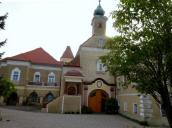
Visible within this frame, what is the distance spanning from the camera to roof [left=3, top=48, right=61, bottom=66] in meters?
36.5

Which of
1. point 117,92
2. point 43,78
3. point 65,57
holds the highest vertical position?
point 65,57

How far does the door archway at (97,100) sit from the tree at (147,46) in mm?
20608

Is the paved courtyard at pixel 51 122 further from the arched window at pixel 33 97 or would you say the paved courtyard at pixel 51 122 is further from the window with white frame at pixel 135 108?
the arched window at pixel 33 97

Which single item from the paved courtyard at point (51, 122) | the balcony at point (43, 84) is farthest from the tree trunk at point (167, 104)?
the balcony at point (43, 84)

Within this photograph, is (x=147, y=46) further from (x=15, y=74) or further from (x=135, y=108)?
(x=15, y=74)

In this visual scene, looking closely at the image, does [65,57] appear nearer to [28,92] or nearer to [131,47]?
[28,92]

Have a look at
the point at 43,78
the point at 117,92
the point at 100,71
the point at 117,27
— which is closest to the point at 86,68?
the point at 100,71

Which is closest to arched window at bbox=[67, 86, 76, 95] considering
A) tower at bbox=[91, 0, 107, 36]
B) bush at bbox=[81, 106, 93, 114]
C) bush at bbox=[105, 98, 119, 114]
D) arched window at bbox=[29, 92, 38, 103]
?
bush at bbox=[81, 106, 93, 114]

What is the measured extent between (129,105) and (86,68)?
940 centimetres

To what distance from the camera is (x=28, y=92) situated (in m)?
35.7

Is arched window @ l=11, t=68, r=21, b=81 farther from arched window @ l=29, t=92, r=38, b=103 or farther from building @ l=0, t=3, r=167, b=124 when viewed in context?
arched window @ l=29, t=92, r=38, b=103

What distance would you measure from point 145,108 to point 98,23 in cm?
1905

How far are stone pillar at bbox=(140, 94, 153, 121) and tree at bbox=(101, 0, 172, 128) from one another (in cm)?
1193

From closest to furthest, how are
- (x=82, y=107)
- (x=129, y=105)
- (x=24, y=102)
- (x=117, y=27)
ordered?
1. (x=117, y=27)
2. (x=129, y=105)
3. (x=82, y=107)
4. (x=24, y=102)
